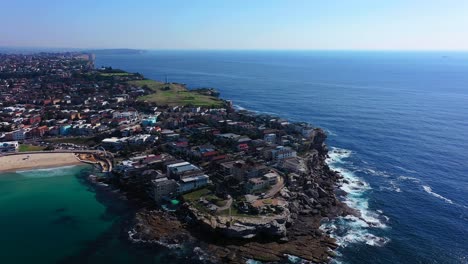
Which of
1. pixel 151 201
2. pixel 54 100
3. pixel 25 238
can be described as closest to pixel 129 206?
pixel 151 201

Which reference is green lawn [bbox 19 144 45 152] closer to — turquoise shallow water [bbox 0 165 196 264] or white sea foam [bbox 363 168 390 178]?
turquoise shallow water [bbox 0 165 196 264]

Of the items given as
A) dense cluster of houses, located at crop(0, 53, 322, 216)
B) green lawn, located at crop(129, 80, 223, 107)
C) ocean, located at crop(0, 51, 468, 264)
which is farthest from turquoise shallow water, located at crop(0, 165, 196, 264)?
green lawn, located at crop(129, 80, 223, 107)

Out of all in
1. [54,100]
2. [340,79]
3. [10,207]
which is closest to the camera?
[10,207]

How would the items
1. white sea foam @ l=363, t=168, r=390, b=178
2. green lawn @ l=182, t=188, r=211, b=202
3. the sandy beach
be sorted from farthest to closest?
the sandy beach < white sea foam @ l=363, t=168, r=390, b=178 < green lawn @ l=182, t=188, r=211, b=202

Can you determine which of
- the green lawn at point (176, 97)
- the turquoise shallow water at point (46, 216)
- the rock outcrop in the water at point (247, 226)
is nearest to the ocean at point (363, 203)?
the turquoise shallow water at point (46, 216)

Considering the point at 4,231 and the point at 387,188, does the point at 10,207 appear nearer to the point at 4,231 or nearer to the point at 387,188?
the point at 4,231

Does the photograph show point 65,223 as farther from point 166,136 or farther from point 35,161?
point 166,136

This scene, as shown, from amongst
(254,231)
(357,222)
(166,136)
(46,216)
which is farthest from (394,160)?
(46,216)

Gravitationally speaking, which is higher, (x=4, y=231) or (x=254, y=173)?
(x=254, y=173)
